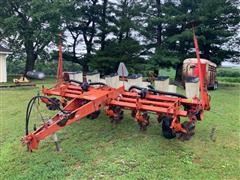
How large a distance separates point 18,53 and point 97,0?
6.57 metres

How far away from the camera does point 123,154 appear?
667 centimetres

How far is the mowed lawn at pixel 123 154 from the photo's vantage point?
237 inches

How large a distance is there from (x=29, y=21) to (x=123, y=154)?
18.3 m

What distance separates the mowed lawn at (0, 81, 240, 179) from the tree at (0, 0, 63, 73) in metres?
14.1

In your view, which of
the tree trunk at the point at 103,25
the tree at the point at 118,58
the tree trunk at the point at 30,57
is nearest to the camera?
the tree at the point at 118,58

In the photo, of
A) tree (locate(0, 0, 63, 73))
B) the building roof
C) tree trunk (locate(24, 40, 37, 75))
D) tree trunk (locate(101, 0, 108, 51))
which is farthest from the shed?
tree trunk (locate(101, 0, 108, 51))

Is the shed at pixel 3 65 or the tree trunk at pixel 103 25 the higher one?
the tree trunk at pixel 103 25

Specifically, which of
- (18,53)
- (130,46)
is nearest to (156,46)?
(130,46)

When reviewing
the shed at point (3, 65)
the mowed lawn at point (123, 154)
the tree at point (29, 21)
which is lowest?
the mowed lawn at point (123, 154)

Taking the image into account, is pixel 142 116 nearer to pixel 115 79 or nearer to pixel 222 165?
pixel 222 165

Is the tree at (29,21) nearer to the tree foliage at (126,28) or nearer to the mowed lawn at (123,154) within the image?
the tree foliage at (126,28)

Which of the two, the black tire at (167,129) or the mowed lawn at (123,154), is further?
the black tire at (167,129)

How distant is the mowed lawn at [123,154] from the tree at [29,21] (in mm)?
14063

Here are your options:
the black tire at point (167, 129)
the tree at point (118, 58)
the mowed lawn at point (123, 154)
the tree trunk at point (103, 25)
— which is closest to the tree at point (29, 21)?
the tree at point (118, 58)
